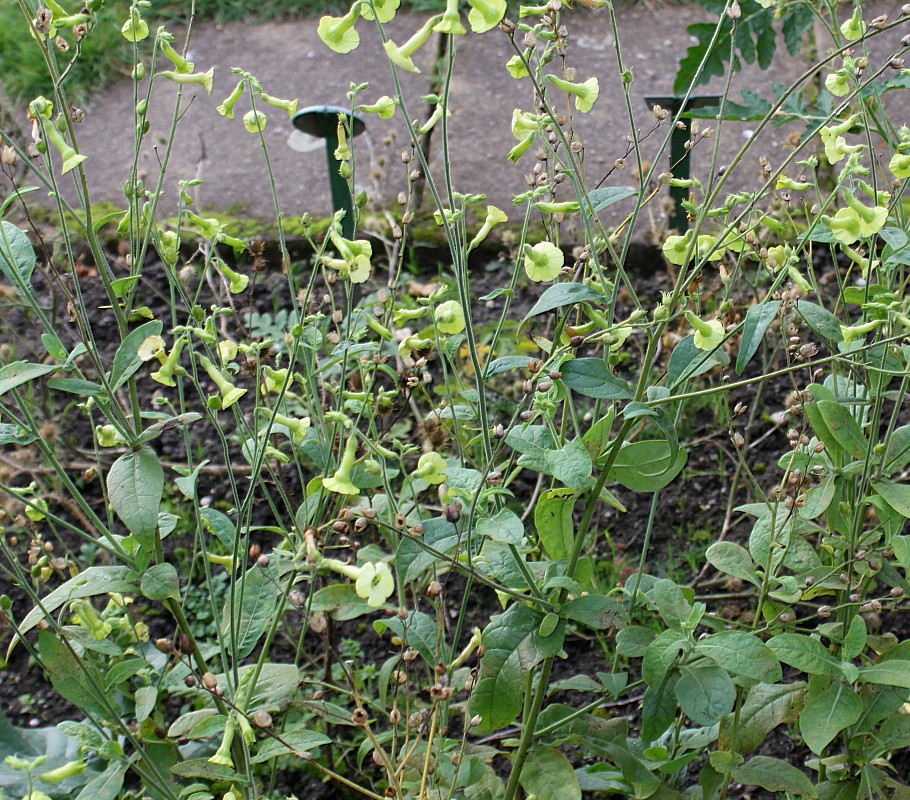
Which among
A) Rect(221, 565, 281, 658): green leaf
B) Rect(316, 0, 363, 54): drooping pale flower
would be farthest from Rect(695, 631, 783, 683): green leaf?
Rect(316, 0, 363, 54): drooping pale flower

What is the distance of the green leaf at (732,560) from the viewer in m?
1.41

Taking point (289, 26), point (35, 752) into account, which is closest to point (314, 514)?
point (35, 752)

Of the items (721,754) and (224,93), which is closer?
(721,754)

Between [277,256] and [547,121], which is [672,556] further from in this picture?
[277,256]

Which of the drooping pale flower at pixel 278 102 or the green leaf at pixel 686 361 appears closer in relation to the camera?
the green leaf at pixel 686 361

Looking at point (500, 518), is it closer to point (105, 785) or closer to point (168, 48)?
point (105, 785)

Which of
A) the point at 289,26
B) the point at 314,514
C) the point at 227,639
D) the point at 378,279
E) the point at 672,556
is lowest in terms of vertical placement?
the point at 672,556

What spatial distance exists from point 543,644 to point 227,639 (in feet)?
2.40

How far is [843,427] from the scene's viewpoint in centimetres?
129

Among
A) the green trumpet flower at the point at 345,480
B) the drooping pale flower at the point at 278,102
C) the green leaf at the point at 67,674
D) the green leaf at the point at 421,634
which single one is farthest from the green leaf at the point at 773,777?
the drooping pale flower at the point at 278,102

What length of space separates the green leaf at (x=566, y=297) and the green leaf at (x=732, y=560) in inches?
20.8

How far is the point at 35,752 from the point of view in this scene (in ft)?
4.70

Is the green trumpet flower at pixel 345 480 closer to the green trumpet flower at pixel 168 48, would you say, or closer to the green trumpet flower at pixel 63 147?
the green trumpet flower at pixel 63 147

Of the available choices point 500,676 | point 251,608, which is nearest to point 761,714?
point 500,676
